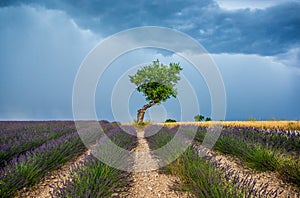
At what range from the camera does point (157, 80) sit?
15.7 meters

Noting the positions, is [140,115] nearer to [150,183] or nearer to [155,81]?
[155,81]

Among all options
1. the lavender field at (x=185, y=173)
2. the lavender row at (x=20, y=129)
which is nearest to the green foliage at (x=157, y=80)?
the lavender row at (x=20, y=129)

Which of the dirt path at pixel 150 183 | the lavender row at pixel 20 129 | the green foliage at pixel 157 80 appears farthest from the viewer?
the green foliage at pixel 157 80

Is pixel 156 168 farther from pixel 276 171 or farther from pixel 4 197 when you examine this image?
pixel 4 197

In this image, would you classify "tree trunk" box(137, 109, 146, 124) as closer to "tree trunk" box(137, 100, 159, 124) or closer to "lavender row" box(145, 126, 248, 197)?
"tree trunk" box(137, 100, 159, 124)

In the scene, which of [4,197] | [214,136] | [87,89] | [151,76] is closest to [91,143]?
[87,89]

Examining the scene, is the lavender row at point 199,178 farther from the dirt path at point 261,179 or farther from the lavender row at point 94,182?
the lavender row at point 94,182

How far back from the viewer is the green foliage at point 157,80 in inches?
614

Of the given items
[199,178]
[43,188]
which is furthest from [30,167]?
[199,178]

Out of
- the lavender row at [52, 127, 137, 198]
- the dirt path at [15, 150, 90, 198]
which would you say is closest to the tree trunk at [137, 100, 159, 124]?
the dirt path at [15, 150, 90, 198]

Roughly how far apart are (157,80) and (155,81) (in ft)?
0.58

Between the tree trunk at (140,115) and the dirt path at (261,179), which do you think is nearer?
the dirt path at (261,179)

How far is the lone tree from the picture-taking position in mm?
15594

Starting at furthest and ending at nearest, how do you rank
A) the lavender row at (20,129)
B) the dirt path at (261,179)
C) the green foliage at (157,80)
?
the green foliage at (157,80)
the lavender row at (20,129)
the dirt path at (261,179)
